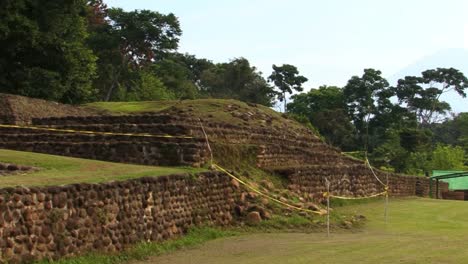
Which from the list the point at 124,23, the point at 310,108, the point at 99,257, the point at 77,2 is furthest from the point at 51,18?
the point at 310,108

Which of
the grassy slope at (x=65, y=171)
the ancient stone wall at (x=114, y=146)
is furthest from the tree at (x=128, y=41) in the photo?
the grassy slope at (x=65, y=171)

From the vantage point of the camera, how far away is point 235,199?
1487 cm

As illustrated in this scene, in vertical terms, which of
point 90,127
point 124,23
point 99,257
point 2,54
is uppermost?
point 124,23

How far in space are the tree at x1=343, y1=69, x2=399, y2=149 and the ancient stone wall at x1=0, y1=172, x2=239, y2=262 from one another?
4611cm

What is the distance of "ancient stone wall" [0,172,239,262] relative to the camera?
865 centimetres

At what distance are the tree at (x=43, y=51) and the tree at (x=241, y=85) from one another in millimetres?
24764

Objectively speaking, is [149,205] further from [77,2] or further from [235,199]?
[77,2]

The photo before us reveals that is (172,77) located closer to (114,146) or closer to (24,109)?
(24,109)

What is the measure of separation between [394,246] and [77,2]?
72.5ft

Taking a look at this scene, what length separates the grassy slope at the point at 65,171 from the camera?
10.2m

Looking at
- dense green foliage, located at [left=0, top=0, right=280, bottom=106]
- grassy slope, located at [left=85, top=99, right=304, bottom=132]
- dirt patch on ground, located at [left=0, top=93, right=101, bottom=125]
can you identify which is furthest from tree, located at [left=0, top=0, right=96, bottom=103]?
dirt patch on ground, located at [left=0, top=93, right=101, bottom=125]

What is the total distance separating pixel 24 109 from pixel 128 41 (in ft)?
79.3

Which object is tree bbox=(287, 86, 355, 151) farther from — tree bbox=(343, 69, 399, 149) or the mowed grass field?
the mowed grass field

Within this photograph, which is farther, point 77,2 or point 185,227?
point 77,2
